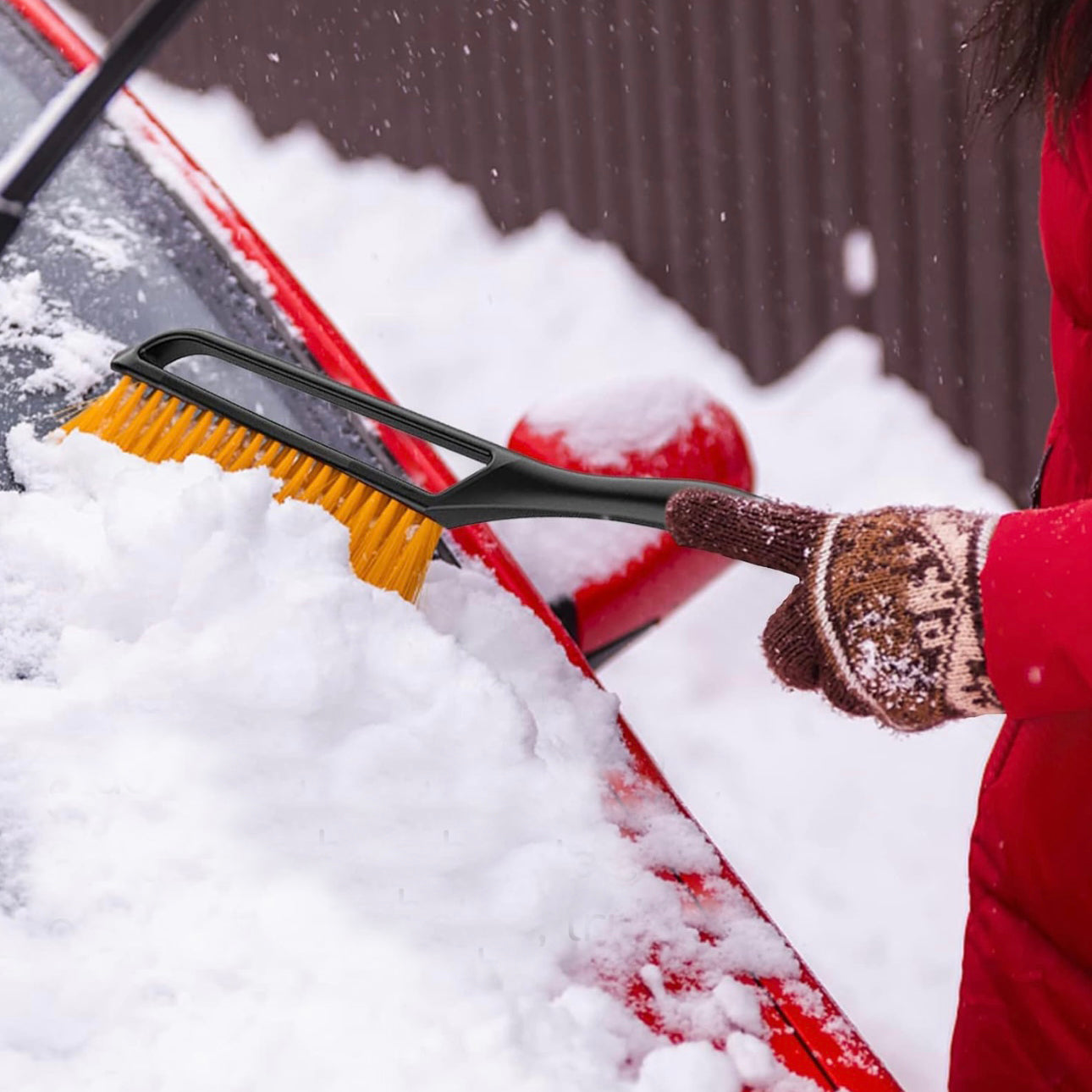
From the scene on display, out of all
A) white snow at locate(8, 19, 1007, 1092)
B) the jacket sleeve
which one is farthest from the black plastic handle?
the jacket sleeve

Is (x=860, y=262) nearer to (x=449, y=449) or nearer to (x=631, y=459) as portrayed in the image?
(x=631, y=459)

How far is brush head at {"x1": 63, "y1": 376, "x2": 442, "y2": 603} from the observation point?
4.07ft

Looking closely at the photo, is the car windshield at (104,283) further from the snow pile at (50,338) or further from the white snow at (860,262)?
the white snow at (860,262)

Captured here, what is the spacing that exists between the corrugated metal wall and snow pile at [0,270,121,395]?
220cm

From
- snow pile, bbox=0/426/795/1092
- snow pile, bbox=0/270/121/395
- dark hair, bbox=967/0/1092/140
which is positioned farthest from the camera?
snow pile, bbox=0/270/121/395

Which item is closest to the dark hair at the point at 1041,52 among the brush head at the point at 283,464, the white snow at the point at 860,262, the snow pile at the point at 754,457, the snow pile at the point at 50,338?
the snow pile at the point at 754,457

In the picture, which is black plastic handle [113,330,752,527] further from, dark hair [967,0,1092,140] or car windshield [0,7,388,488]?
dark hair [967,0,1092,140]

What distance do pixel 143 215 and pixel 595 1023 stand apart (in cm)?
114

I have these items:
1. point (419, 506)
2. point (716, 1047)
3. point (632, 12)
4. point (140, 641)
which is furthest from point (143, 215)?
point (632, 12)

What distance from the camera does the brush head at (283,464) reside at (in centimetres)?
124

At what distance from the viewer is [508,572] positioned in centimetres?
138

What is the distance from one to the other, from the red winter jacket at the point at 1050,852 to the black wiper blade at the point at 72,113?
0.79 meters

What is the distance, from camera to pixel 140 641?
104 cm

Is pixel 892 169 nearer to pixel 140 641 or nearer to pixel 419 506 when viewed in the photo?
pixel 419 506
